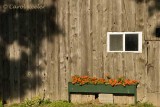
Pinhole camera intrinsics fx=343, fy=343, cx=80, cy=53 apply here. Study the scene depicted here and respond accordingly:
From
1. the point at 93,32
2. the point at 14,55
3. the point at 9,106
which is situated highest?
the point at 93,32

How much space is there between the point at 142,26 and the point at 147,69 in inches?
61.2

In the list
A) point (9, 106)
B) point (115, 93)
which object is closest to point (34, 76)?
point (9, 106)

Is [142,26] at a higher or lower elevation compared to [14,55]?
higher

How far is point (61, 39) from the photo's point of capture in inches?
514

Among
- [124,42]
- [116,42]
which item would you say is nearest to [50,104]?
[116,42]

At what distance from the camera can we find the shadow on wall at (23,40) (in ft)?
43.1

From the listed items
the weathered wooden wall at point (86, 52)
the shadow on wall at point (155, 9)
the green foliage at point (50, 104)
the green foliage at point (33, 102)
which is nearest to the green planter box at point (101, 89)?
the weathered wooden wall at point (86, 52)

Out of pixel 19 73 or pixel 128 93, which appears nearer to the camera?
pixel 128 93

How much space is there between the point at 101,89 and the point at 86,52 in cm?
149

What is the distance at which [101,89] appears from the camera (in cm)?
1251

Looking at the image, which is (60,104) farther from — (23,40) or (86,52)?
(23,40)

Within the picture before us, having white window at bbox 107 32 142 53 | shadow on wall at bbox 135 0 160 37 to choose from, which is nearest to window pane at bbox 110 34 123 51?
white window at bbox 107 32 142 53

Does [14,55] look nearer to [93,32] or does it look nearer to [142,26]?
[93,32]

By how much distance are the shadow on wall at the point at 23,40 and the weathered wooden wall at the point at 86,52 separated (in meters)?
0.04
